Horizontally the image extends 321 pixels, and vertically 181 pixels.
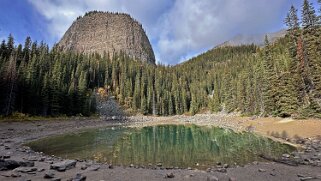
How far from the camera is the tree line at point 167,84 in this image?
4644cm

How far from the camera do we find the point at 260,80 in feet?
218

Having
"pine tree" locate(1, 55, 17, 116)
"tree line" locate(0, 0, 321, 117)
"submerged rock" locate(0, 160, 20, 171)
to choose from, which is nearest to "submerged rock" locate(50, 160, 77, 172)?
"submerged rock" locate(0, 160, 20, 171)

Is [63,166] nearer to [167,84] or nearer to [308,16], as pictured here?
[308,16]

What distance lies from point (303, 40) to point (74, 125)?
52804 millimetres

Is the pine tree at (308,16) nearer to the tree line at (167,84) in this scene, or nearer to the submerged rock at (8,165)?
the tree line at (167,84)

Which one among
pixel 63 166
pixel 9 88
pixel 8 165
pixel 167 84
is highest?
pixel 167 84

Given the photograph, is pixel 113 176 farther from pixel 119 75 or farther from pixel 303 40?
pixel 119 75

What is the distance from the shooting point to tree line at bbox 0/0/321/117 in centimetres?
4644

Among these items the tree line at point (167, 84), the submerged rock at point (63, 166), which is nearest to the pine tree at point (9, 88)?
the tree line at point (167, 84)

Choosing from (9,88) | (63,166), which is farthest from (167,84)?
(63,166)

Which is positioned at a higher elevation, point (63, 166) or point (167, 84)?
point (167, 84)

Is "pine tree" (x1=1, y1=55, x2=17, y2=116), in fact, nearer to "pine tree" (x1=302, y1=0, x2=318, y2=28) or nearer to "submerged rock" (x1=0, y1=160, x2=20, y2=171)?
"submerged rock" (x1=0, y1=160, x2=20, y2=171)

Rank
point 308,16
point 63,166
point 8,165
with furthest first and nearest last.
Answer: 1. point 308,16
2. point 63,166
3. point 8,165

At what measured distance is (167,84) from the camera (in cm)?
12888
